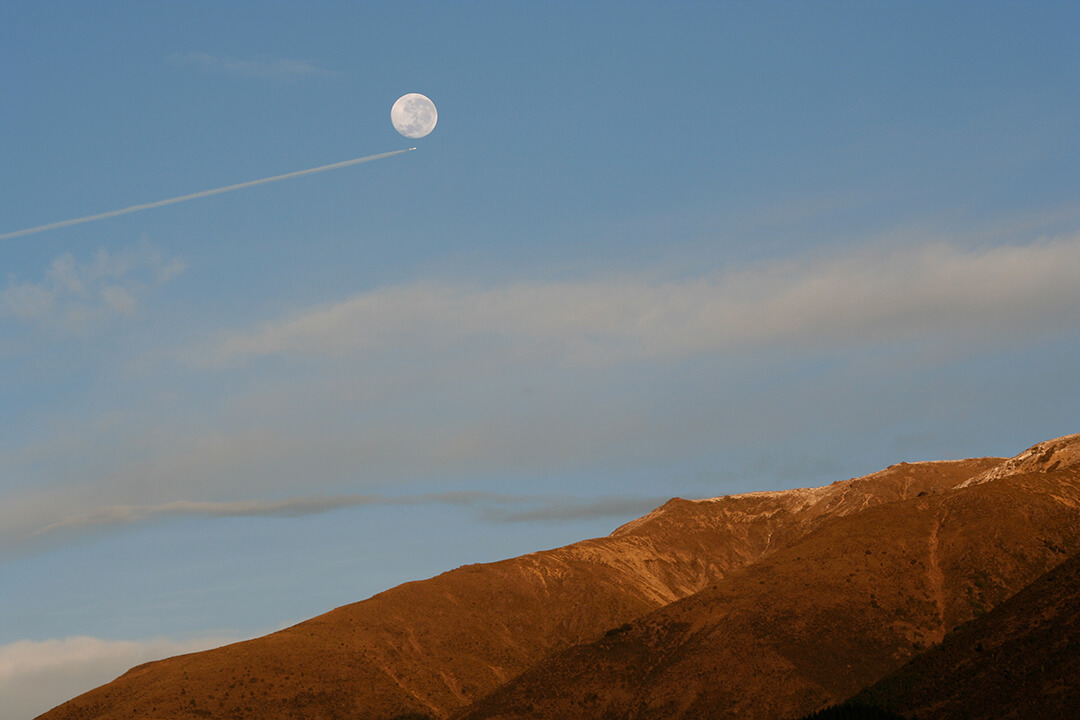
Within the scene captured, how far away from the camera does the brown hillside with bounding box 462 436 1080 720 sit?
355 ft

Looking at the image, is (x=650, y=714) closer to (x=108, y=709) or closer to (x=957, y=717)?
(x=957, y=717)

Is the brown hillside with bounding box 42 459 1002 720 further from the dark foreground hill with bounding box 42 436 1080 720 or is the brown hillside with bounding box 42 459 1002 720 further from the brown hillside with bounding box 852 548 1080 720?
the brown hillside with bounding box 852 548 1080 720

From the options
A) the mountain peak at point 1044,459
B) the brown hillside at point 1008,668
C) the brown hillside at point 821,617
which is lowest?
the brown hillside at point 1008,668

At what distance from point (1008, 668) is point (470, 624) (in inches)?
3286

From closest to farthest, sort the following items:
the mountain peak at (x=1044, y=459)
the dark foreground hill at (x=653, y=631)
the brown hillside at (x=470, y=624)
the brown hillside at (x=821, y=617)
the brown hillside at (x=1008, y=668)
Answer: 1. the brown hillside at (x=1008, y=668)
2. the brown hillside at (x=821, y=617)
3. the dark foreground hill at (x=653, y=631)
4. the brown hillside at (x=470, y=624)
5. the mountain peak at (x=1044, y=459)

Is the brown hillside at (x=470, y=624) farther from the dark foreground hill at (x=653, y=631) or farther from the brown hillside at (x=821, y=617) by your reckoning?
the brown hillside at (x=821, y=617)

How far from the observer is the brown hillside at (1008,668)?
76.0 meters

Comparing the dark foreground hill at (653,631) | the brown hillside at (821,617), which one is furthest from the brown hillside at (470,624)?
the brown hillside at (821,617)

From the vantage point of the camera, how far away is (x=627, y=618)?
506ft

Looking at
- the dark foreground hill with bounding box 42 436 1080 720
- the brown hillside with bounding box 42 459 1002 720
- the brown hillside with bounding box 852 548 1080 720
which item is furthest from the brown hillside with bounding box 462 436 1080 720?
the brown hillside with bounding box 42 459 1002 720

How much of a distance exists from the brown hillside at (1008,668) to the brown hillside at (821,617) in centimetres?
1400

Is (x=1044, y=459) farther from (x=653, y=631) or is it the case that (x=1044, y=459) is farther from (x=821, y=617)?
(x=653, y=631)

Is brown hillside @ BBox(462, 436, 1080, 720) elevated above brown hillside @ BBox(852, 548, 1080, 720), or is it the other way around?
brown hillside @ BBox(462, 436, 1080, 720)

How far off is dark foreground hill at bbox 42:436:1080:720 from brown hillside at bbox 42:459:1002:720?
0.31 meters
